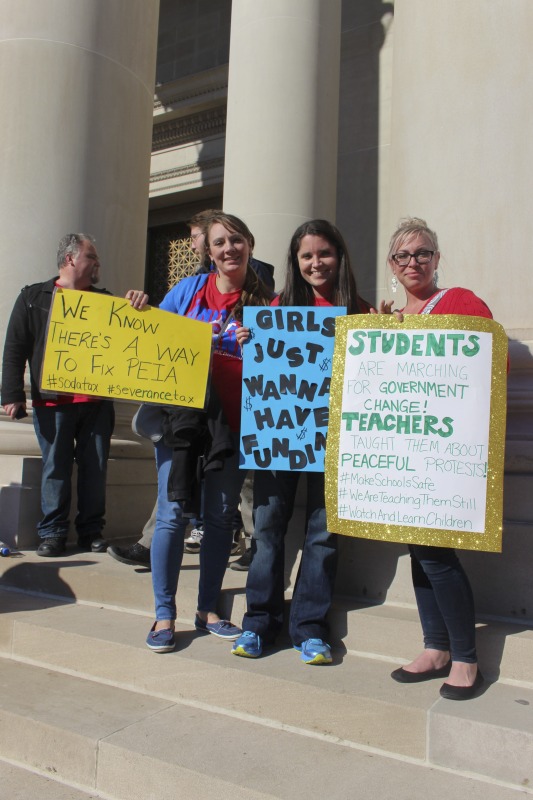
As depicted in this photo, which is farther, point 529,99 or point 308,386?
point 529,99

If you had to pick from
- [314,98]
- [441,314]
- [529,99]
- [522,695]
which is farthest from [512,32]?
[522,695]

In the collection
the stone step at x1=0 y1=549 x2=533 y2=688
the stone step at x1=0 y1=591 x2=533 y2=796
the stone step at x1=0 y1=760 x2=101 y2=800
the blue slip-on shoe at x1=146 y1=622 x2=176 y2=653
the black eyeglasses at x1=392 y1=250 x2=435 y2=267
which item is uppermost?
the black eyeglasses at x1=392 y1=250 x2=435 y2=267

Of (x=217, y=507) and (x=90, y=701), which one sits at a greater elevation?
(x=217, y=507)

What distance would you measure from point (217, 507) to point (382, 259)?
14.6 feet

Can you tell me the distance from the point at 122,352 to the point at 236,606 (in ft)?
4.45

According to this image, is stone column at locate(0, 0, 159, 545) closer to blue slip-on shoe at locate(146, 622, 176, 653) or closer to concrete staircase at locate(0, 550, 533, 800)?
concrete staircase at locate(0, 550, 533, 800)

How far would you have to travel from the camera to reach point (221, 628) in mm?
3504

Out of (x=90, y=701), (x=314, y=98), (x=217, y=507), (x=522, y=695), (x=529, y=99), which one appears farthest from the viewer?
(x=314, y=98)

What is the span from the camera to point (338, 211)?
7.71 m

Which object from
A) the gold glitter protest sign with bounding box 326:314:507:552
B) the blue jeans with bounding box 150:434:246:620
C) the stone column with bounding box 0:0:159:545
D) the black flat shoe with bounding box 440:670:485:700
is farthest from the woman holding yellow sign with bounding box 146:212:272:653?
the stone column with bounding box 0:0:159:545

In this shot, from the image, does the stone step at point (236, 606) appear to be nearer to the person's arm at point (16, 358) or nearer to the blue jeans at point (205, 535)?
the blue jeans at point (205, 535)

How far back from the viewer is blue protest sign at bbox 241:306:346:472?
3285mm

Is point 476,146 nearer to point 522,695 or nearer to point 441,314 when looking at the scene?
point 441,314

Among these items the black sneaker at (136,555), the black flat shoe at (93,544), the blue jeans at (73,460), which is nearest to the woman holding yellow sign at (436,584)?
the black sneaker at (136,555)
